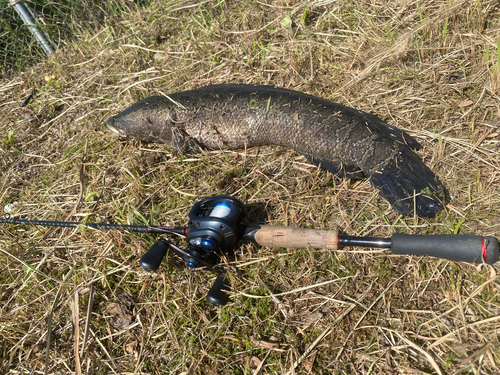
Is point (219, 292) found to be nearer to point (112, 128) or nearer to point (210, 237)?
point (210, 237)

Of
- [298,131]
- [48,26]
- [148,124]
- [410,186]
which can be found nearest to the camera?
[410,186]

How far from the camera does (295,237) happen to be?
7.66 ft

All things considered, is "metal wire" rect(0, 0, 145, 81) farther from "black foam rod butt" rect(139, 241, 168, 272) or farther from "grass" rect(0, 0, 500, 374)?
"black foam rod butt" rect(139, 241, 168, 272)

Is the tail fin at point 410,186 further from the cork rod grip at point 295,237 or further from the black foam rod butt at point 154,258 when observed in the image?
the black foam rod butt at point 154,258

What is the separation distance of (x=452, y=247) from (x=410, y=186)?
25.0 inches

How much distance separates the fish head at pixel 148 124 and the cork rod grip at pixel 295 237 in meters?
1.64

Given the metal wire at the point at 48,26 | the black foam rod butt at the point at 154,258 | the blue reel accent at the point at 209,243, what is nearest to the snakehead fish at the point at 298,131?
the blue reel accent at the point at 209,243

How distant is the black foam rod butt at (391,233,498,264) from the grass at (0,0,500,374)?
0.57ft

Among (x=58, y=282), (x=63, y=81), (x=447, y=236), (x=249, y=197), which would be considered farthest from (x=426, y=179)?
(x=63, y=81)

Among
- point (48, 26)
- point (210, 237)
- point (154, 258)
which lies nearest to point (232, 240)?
point (210, 237)

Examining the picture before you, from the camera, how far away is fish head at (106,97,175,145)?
3.66m

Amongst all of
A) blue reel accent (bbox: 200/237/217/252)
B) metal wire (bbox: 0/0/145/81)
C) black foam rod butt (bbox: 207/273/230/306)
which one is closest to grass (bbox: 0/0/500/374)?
black foam rod butt (bbox: 207/273/230/306)

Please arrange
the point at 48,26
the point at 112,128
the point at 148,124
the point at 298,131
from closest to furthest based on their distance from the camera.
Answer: the point at 298,131
the point at 148,124
the point at 112,128
the point at 48,26

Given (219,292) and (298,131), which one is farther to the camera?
(298,131)
